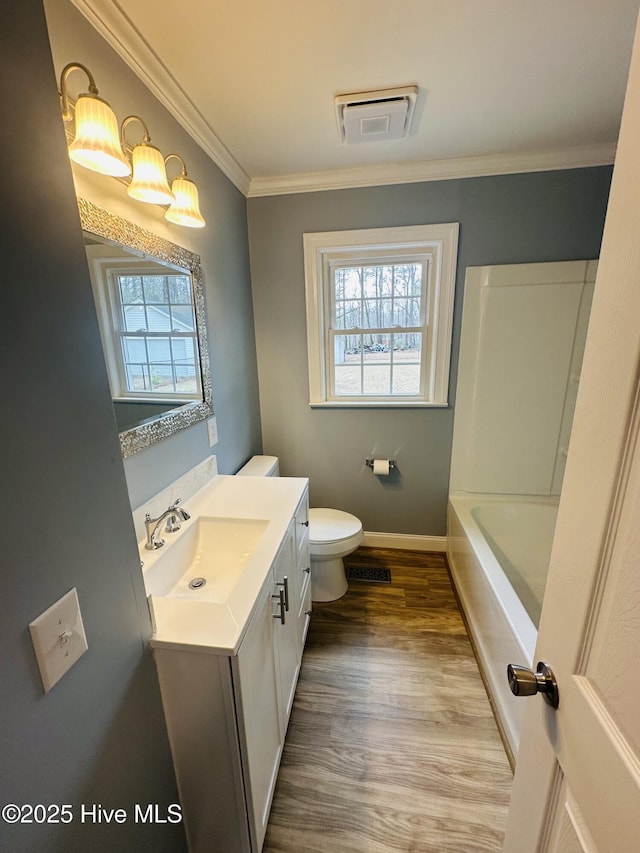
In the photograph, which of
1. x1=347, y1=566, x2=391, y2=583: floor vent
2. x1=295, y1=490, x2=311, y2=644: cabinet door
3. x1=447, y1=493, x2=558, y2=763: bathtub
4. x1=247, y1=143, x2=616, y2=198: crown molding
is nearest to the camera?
x1=447, y1=493, x2=558, y2=763: bathtub

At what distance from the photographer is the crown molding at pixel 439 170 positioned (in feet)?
6.17

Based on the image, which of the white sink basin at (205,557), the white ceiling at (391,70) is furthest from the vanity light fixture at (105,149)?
the white sink basin at (205,557)

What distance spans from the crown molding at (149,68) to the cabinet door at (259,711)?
1733 millimetres

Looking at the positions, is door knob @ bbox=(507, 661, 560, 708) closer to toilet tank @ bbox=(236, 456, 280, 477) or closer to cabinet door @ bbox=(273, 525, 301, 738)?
cabinet door @ bbox=(273, 525, 301, 738)

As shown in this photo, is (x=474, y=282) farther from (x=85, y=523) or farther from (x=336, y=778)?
(x=336, y=778)

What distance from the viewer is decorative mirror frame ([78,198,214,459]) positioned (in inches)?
41.3

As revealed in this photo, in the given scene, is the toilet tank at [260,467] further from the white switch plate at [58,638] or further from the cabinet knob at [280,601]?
the white switch plate at [58,638]

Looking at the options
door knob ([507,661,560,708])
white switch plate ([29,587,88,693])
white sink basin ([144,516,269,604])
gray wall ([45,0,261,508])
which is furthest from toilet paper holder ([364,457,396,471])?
white switch plate ([29,587,88,693])

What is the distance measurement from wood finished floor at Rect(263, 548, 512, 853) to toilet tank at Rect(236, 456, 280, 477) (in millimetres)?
887

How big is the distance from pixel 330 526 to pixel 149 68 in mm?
2151

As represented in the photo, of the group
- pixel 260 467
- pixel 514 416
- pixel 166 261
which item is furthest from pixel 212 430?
pixel 514 416

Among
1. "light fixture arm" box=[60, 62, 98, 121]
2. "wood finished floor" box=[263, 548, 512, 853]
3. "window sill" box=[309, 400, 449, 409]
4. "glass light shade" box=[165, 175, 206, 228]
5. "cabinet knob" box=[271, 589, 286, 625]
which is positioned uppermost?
"light fixture arm" box=[60, 62, 98, 121]

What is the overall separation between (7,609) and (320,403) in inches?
81.3

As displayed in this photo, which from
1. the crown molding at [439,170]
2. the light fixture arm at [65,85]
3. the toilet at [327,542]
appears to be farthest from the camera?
the toilet at [327,542]
